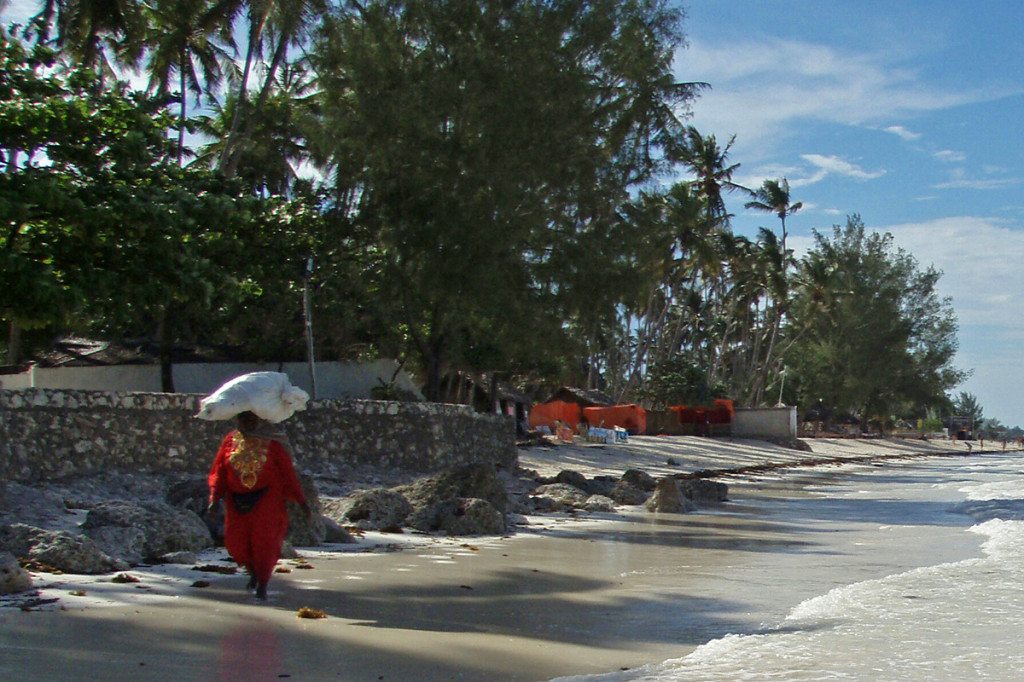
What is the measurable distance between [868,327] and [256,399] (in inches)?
2475

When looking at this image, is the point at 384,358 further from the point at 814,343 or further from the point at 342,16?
the point at 814,343

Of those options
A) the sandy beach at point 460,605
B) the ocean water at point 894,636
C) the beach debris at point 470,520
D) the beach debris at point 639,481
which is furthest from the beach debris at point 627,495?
the ocean water at point 894,636

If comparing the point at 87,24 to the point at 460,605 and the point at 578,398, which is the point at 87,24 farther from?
the point at 578,398

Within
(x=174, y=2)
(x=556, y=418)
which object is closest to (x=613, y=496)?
(x=174, y=2)

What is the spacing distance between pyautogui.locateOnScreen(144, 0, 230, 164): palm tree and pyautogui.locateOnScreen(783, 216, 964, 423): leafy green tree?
142 feet

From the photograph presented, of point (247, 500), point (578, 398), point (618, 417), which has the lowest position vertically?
point (247, 500)

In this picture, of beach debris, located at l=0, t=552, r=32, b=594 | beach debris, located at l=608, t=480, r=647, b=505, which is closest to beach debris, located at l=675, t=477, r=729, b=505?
beach debris, located at l=608, t=480, r=647, b=505

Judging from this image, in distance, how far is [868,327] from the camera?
65.9 metres

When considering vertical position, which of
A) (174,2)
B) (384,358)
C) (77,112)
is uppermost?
(174,2)

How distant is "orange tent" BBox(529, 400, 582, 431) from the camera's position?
155ft

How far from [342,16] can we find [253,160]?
836cm

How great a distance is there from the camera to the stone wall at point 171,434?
13.1m

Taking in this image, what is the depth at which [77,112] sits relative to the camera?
13.4m

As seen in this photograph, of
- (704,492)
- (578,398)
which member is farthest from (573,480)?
(578,398)
